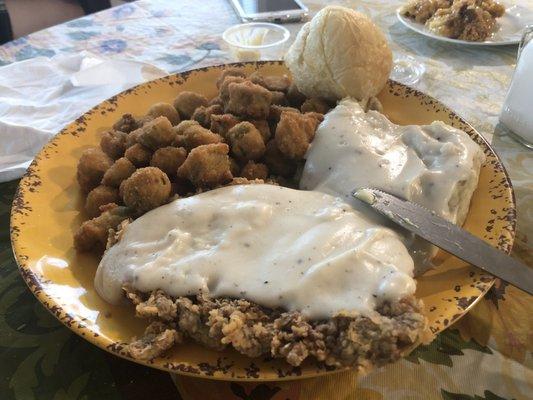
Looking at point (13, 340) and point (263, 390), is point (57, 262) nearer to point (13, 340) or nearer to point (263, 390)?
point (13, 340)

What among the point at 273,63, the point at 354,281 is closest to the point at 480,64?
the point at 273,63

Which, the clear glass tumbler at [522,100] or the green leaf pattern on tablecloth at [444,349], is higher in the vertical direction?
the clear glass tumbler at [522,100]

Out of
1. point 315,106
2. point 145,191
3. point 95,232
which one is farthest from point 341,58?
point 95,232

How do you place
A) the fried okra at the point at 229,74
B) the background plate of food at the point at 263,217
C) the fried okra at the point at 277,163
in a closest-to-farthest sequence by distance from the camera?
the background plate of food at the point at 263,217, the fried okra at the point at 277,163, the fried okra at the point at 229,74

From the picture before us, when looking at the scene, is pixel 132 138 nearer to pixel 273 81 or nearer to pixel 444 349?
pixel 273 81

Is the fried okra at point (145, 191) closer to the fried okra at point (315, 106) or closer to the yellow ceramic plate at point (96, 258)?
the yellow ceramic plate at point (96, 258)

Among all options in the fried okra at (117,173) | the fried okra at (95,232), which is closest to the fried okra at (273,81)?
the fried okra at (117,173)

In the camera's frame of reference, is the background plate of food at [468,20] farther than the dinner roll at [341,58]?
Yes
